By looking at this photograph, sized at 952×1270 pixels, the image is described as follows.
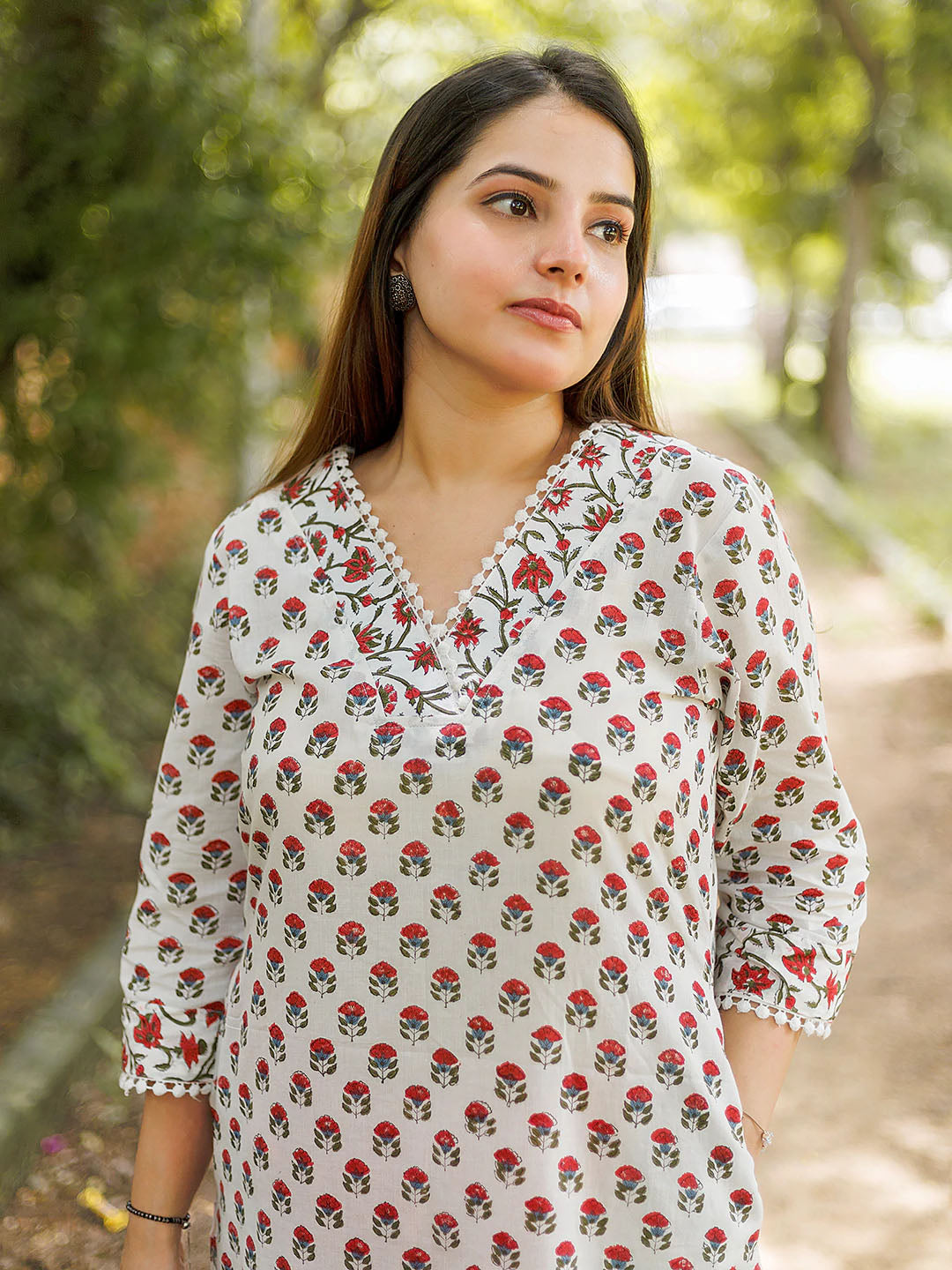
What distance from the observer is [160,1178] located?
1.69 meters

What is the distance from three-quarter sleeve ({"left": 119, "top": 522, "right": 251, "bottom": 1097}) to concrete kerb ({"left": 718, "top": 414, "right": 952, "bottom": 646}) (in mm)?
7600

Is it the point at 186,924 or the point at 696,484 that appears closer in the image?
the point at 696,484

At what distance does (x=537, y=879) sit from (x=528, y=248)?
76 cm

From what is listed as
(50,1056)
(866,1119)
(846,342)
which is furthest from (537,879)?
(846,342)

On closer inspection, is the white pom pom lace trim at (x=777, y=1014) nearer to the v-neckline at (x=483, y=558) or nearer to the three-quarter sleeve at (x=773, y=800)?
the three-quarter sleeve at (x=773, y=800)

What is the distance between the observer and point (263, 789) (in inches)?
58.3

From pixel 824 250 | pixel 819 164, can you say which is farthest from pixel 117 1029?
pixel 824 250

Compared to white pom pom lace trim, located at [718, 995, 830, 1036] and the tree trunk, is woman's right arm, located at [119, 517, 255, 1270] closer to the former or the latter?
white pom pom lace trim, located at [718, 995, 830, 1036]

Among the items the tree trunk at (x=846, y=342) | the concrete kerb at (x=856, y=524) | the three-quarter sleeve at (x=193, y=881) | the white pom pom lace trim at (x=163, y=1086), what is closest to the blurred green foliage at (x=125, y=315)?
the three-quarter sleeve at (x=193, y=881)

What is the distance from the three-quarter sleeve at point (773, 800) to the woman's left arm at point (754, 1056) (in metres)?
0.02

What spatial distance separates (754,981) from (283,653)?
0.73 m

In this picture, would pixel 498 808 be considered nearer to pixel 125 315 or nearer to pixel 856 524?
pixel 125 315

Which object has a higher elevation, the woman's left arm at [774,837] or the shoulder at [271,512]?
the shoulder at [271,512]

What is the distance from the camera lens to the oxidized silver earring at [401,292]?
172 cm
